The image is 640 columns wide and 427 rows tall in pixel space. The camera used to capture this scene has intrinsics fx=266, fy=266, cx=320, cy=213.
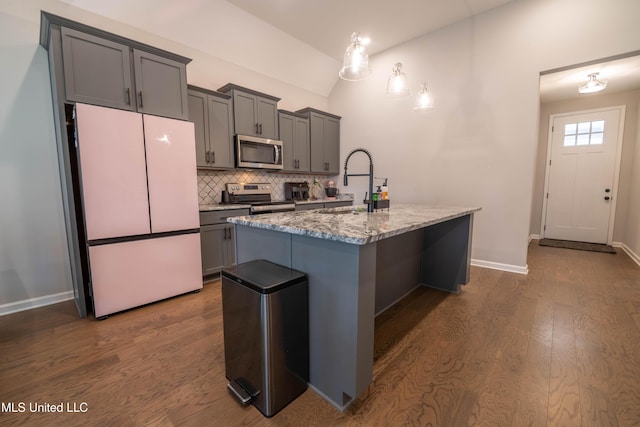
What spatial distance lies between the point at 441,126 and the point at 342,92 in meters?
1.98

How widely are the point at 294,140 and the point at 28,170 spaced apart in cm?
299

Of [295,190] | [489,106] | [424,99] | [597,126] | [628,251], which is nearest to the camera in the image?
[424,99]

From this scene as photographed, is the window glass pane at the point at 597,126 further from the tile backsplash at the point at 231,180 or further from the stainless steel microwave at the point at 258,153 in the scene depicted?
the stainless steel microwave at the point at 258,153

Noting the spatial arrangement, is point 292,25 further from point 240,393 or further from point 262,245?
point 240,393

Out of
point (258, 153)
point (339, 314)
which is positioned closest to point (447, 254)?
point (339, 314)

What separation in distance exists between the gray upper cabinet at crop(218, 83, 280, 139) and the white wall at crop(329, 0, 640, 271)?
179 centimetres

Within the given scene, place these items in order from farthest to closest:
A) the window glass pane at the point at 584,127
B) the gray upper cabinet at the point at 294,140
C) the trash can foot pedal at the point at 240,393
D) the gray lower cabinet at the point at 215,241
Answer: the window glass pane at the point at 584,127
the gray upper cabinet at the point at 294,140
the gray lower cabinet at the point at 215,241
the trash can foot pedal at the point at 240,393

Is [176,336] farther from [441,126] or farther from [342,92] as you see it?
[342,92]

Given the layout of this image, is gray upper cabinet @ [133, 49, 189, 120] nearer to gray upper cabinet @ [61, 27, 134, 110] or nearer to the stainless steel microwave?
gray upper cabinet @ [61, 27, 134, 110]

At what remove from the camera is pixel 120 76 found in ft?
7.41

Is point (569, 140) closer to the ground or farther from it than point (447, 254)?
farther from it

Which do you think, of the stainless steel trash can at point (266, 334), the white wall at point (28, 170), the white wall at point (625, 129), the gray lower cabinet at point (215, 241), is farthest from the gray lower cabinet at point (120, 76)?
the white wall at point (625, 129)

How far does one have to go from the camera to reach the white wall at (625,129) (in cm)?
440

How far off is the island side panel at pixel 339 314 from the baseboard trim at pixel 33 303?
2.72 meters
